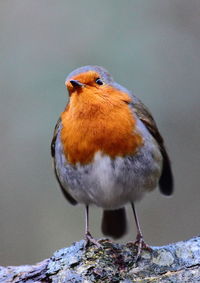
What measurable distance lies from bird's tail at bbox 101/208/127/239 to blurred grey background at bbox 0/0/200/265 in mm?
695

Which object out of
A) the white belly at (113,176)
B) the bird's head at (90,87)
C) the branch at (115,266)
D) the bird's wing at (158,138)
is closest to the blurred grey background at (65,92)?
the bird's wing at (158,138)

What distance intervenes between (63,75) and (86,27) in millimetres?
679

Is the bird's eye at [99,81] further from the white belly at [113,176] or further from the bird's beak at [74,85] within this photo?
the white belly at [113,176]

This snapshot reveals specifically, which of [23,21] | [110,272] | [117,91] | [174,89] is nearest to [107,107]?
[117,91]

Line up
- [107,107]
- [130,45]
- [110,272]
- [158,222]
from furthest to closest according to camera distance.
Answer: [130,45]
[158,222]
[107,107]
[110,272]

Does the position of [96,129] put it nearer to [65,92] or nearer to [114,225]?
[114,225]

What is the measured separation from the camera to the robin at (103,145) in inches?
147

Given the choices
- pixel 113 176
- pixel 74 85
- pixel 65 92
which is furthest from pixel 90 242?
pixel 65 92

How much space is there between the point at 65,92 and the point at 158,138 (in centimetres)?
153

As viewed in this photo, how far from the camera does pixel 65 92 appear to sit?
18.2ft

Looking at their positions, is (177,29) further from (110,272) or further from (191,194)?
(110,272)

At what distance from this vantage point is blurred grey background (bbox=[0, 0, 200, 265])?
5.51m

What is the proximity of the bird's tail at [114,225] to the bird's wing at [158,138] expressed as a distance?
0.43 metres

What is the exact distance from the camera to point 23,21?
6148 millimetres
